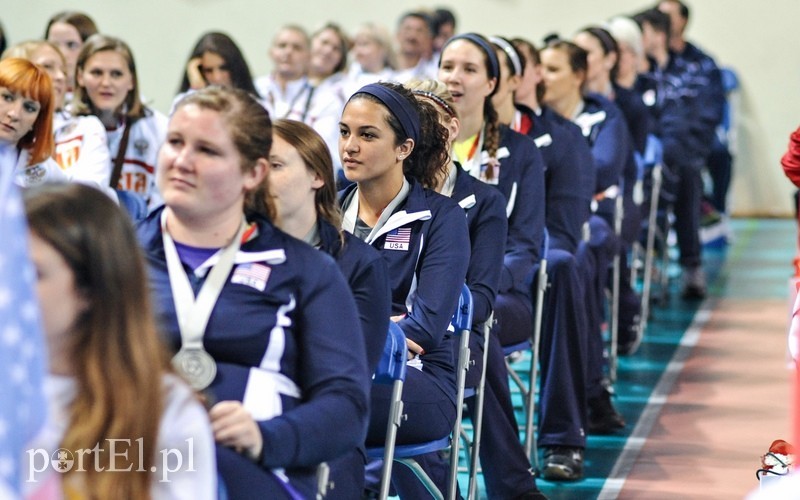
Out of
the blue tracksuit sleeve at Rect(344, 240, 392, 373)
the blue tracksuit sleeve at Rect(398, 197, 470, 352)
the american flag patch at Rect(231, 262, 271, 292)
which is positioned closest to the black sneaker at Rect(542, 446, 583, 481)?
the blue tracksuit sleeve at Rect(398, 197, 470, 352)

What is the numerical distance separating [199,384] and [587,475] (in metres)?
2.65

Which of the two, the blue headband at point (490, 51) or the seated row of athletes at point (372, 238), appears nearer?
the seated row of athletes at point (372, 238)

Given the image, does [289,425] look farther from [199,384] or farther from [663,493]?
[663,493]

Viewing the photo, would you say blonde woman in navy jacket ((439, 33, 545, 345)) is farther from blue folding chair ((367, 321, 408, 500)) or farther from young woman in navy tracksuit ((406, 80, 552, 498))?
blue folding chair ((367, 321, 408, 500))

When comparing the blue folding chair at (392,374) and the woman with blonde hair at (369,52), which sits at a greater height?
the woman with blonde hair at (369,52)

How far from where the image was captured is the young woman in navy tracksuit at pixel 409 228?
3.46m

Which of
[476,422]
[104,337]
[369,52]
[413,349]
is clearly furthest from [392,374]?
[369,52]

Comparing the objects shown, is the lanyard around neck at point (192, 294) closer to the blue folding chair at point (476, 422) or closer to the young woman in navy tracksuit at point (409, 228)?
the young woman in navy tracksuit at point (409, 228)

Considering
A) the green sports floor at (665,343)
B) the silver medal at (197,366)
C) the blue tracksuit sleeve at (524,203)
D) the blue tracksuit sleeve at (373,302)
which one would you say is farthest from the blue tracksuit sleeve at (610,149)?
the silver medal at (197,366)

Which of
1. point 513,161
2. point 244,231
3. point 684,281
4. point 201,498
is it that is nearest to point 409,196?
point 513,161

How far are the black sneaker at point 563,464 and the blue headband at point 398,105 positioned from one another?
1.43 meters

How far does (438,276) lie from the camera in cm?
350

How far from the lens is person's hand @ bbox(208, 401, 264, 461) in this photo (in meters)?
2.09

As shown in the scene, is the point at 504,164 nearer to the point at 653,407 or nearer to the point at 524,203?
the point at 524,203
